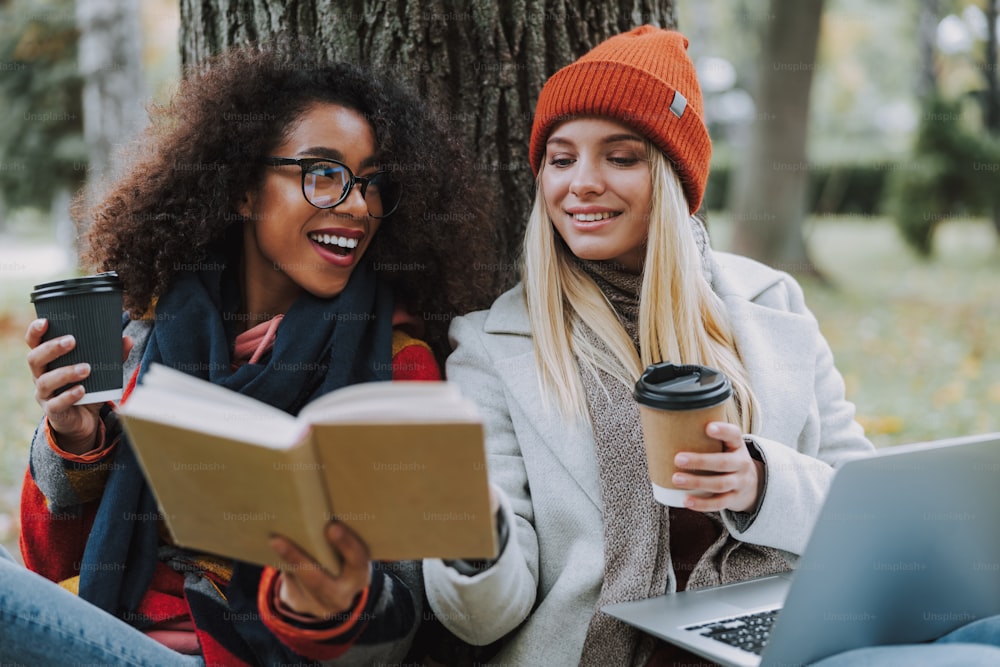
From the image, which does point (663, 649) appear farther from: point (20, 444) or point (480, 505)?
point (20, 444)

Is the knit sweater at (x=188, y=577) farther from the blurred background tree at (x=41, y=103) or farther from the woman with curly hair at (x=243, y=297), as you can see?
the blurred background tree at (x=41, y=103)

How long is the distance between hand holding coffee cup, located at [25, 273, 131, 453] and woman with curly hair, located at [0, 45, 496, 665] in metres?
0.01

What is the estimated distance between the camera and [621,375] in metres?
2.58

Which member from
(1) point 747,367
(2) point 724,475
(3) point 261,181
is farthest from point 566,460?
(3) point 261,181

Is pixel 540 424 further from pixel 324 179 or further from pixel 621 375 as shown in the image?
pixel 324 179

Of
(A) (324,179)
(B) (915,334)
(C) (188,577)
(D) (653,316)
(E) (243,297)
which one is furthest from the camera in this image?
(B) (915,334)

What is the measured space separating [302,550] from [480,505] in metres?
0.34

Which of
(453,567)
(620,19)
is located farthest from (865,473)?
(620,19)

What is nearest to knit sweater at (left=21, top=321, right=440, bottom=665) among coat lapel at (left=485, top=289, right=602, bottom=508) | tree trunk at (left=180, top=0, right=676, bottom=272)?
coat lapel at (left=485, top=289, right=602, bottom=508)

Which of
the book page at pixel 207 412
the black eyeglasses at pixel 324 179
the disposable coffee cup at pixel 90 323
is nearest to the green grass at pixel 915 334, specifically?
the black eyeglasses at pixel 324 179

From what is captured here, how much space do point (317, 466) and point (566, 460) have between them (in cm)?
93

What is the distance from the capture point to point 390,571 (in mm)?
2312

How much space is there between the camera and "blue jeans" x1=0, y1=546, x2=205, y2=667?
1977 millimetres

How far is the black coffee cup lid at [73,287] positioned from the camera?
6.99 ft
